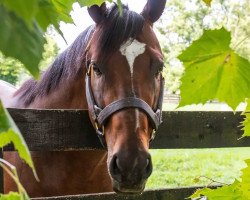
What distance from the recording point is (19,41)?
0.91 feet

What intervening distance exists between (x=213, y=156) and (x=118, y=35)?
22.6 ft

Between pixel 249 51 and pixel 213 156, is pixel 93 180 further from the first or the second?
pixel 213 156

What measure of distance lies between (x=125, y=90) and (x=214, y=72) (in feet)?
3.88

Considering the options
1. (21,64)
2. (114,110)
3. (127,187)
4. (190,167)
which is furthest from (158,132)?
(190,167)

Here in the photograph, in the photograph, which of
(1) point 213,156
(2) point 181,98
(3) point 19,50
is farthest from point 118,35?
(1) point 213,156

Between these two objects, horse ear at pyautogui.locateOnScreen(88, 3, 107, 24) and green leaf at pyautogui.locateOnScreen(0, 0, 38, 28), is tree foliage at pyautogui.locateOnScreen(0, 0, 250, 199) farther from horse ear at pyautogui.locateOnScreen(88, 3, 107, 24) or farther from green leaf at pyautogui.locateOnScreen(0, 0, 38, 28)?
horse ear at pyautogui.locateOnScreen(88, 3, 107, 24)

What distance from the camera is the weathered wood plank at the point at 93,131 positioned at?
1.63 metres

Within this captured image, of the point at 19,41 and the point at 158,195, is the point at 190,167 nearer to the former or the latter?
the point at 158,195

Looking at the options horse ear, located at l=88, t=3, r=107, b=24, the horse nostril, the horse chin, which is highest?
horse ear, located at l=88, t=3, r=107, b=24

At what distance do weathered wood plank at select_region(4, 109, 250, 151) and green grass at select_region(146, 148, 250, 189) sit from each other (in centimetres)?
310

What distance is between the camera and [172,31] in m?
22.5

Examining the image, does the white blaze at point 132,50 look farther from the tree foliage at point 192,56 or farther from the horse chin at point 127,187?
the tree foliage at point 192,56

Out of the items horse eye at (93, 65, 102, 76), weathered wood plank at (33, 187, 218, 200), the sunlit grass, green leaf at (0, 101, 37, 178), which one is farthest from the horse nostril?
the sunlit grass

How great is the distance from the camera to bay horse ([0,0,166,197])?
156 centimetres
